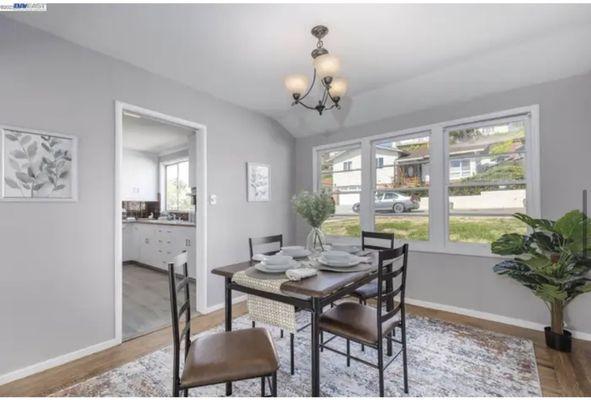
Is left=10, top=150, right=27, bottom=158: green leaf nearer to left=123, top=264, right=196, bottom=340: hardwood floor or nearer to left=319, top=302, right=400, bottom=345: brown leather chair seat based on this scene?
left=123, top=264, right=196, bottom=340: hardwood floor

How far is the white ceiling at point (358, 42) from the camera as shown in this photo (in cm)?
199

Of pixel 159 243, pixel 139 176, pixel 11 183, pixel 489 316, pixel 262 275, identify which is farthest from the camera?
pixel 139 176

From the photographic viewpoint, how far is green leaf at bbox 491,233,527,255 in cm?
246

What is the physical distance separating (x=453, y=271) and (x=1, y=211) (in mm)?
4090

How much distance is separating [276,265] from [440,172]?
2442mm

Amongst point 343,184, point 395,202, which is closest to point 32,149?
point 343,184

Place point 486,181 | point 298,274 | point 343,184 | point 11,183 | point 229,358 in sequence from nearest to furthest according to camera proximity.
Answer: point 229,358, point 298,274, point 11,183, point 486,181, point 343,184

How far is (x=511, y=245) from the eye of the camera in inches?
98.0

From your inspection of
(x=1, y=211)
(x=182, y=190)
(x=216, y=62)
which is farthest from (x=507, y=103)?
(x=182, y=190)

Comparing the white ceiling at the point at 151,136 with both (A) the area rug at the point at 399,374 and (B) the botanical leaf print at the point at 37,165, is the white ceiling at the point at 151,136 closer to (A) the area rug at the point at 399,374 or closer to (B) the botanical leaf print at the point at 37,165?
(B) the botanical leaf print at the point at 37,165

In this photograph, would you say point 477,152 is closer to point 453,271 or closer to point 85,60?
point 453,271

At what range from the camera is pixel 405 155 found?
3.66 m

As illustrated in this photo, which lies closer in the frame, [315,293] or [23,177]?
[315,293]

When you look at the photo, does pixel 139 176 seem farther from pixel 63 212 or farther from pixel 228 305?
pixel 228 305
